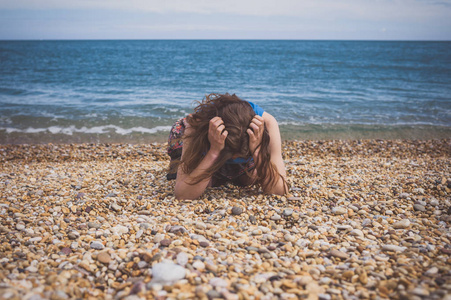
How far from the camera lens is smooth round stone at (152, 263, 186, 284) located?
209 centimetres

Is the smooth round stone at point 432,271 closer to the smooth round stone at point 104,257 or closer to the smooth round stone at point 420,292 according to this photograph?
the smooth round stone at point 420,292

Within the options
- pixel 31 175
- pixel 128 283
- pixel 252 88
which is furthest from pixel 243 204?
pixel 252 88

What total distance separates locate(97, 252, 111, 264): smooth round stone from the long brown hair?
1435 mm

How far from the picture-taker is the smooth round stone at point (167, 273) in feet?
6.87

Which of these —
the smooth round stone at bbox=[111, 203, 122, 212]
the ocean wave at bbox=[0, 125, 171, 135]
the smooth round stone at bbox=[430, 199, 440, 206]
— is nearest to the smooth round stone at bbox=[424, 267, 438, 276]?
the smooth round stone at bbox=[430, 199, 440, 206]

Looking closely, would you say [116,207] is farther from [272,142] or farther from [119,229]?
[272,142]

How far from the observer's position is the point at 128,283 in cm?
213

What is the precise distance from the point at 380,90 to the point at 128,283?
1968 cm

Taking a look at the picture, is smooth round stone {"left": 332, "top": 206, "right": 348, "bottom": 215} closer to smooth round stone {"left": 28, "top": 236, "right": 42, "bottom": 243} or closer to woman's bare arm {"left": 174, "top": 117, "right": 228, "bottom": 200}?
woman's bare arm {"left": 174, "top": 117, "right": 228, "bottom": 200}

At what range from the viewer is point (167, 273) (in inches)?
83.9

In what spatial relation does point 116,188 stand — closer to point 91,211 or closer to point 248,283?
point 91,211

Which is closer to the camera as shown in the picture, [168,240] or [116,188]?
[168,240]

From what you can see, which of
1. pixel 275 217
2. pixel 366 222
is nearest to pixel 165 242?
pixel 275 217

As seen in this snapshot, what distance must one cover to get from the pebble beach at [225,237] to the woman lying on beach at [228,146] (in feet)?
0.89
